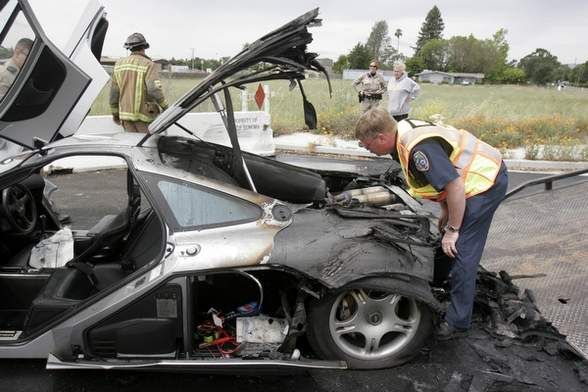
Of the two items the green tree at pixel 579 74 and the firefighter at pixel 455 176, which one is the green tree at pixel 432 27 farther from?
the firefighter at pixel 455 176

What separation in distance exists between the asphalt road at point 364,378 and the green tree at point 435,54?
107060mm

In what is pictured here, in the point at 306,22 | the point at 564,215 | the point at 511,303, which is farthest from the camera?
the point at 564,215

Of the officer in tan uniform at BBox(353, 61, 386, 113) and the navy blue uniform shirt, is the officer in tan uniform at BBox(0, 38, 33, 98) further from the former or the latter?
the officer in tan uniform at BBox(353, 61, 386, 113)

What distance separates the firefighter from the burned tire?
367mm

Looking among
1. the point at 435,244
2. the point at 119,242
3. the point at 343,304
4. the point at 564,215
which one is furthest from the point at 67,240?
the point at 564,215

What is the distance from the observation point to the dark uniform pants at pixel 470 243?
2873 mm

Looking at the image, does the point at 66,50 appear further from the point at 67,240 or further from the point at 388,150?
the point at 388,150

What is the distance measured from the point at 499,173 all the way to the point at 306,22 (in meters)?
1.49

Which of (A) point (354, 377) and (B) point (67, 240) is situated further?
(B) point (67, 240)

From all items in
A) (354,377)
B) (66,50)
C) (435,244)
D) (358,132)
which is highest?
(66,50)

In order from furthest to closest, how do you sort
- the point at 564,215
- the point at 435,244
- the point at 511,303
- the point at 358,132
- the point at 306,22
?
1. the point at 564,215
2. the point at 511,303
3. the point at 435,244
4. the point at 358,132
5. the point at 306,22

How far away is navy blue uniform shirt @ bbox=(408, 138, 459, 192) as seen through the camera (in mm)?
2709

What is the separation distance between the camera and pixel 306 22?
2500 millimetres

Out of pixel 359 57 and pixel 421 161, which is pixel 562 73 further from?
pixel 421 161
